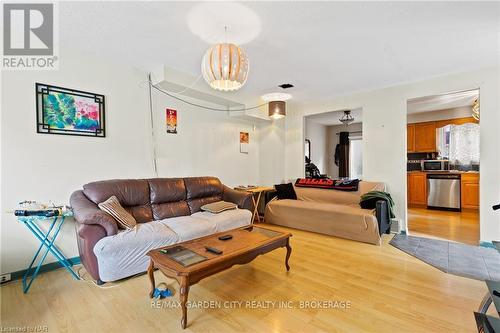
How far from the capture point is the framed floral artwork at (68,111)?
2580 mm

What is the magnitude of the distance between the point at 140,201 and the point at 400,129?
13.5 feet

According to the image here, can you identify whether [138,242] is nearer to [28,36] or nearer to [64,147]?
[64,147]

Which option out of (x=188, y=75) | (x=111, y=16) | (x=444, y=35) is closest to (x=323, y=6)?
(x=444, y=35)

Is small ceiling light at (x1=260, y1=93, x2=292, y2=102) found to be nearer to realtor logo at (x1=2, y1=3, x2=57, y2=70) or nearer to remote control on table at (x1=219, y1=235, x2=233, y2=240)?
remote control on table at (x1=219, y1=235, x2=233, y2=240)

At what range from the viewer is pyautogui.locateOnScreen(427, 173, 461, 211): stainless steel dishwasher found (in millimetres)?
5328

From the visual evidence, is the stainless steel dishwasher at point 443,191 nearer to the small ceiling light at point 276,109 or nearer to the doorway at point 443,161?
the doorway at point 443,161

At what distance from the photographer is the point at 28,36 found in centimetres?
242

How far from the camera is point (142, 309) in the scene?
1.86 meters

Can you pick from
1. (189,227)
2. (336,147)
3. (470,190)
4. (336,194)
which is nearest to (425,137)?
(470,190)

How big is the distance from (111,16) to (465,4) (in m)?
3.02

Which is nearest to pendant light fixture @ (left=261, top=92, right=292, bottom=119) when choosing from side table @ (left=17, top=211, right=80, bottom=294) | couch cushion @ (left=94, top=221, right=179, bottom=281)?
couch cushion @ (left=94, top=221, right=179, bottom=281)

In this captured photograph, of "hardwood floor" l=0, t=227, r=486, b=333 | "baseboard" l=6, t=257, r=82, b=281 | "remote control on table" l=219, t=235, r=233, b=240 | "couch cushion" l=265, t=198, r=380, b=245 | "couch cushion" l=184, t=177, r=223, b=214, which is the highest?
"couch cushion" l=184, t=177, r=223, b=214

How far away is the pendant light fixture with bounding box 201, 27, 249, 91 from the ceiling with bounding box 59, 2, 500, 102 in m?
0.30

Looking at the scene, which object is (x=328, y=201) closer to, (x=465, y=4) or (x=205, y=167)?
(x=205, y=167)
